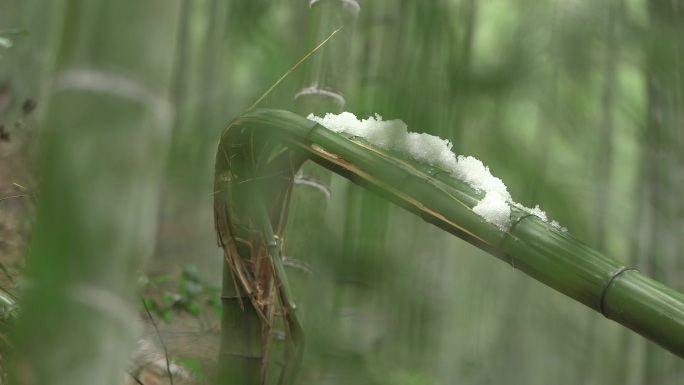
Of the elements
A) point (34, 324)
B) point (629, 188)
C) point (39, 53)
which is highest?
point (39, 53)

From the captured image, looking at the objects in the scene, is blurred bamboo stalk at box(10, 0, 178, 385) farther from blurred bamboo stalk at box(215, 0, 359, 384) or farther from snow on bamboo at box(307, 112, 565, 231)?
blurred bamboo stalk at box(215, 0, 359, 384)

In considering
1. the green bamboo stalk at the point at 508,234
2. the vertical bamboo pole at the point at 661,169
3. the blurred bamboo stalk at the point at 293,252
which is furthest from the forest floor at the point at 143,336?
the vertical bamboo pole at the point at 661,169

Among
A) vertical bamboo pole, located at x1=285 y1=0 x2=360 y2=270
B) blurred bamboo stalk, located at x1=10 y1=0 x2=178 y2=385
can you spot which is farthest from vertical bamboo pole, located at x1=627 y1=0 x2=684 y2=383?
blurred bamboo stalk, located at x1=10 y1=0 x2=178 y2=385

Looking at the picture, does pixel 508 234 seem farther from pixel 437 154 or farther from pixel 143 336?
pixel 143 336

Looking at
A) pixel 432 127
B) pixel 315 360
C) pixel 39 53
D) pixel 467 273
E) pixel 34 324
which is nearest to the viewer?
pixel 34 324

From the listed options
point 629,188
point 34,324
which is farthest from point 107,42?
point 629,188

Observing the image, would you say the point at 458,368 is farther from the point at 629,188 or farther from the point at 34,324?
the point at 34,324
